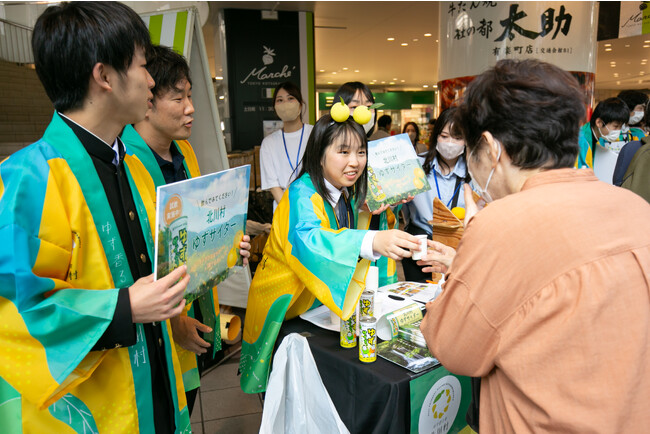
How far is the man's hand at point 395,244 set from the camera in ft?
4.80

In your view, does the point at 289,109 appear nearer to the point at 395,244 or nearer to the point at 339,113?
the point at 339,113

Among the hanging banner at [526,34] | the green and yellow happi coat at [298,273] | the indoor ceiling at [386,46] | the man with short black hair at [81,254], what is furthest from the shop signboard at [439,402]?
the indoor ceiling at [386,46]

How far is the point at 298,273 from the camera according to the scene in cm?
169

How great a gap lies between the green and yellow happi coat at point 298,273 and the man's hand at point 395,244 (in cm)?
7

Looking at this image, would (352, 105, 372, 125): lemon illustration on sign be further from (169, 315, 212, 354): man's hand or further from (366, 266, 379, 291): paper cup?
(169, 315, 212, 354): man's hand

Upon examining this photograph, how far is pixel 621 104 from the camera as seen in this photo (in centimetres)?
388

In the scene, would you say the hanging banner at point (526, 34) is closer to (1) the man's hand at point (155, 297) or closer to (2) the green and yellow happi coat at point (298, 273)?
(2) the green and yellow happi coat at point (298, 273)

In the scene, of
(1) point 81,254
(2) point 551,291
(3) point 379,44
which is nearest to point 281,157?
(1) point 81,254

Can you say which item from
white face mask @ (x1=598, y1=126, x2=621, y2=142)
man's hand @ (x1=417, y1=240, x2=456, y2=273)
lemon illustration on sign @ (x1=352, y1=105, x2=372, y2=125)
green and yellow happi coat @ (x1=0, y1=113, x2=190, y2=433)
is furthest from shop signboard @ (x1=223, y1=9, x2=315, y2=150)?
green and yellow happi coat @ (x1=0, y1=113, x2=190, y2=433)

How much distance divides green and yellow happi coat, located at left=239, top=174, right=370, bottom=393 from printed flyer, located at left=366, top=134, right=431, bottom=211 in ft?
1.11

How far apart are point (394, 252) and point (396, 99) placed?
19.9 metres

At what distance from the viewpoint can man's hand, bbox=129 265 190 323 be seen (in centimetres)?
104

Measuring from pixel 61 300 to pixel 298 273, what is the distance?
86cm

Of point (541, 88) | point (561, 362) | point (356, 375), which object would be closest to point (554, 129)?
point (541, 88)
